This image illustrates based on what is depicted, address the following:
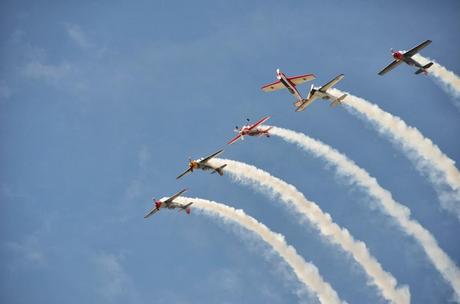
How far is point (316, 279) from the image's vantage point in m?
77.6

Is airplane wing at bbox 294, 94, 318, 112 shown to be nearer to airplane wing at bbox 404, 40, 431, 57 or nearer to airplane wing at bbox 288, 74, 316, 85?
airplane wing at bbox 288, 74, 316, 85

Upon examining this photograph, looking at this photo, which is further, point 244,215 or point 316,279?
point 244,215

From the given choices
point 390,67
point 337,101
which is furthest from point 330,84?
point 390,67

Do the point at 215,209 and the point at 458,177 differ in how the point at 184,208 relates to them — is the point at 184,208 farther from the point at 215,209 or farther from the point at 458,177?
the point at 458,177

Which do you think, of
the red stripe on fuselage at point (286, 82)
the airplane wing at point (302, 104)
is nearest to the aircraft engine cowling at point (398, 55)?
the airplane wing at point (302, 104)

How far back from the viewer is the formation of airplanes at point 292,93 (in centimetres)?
8044

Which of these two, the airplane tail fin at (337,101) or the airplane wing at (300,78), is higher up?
the airplane wing at (300,78)

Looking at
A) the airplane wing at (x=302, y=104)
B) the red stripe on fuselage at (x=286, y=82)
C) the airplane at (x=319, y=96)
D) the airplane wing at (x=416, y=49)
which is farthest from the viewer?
the red stripe on fuselage at (x=286, y=82)

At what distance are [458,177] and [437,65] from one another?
43.8 ft

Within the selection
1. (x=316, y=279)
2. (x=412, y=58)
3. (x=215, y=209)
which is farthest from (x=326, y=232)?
(x=412, y=58)

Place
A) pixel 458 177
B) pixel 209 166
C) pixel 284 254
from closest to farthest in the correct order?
pixel 458 177 < pixel 284 254 < pixel 209 166

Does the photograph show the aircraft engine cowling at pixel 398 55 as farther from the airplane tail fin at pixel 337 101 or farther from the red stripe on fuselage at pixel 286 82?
the red stripe on fuselage at pixel 286 82

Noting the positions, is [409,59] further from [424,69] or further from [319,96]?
[319,96]

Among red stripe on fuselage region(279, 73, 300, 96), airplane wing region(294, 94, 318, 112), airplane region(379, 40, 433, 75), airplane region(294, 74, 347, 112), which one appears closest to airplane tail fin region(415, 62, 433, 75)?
airplane region(379, 40, 433, 75)
